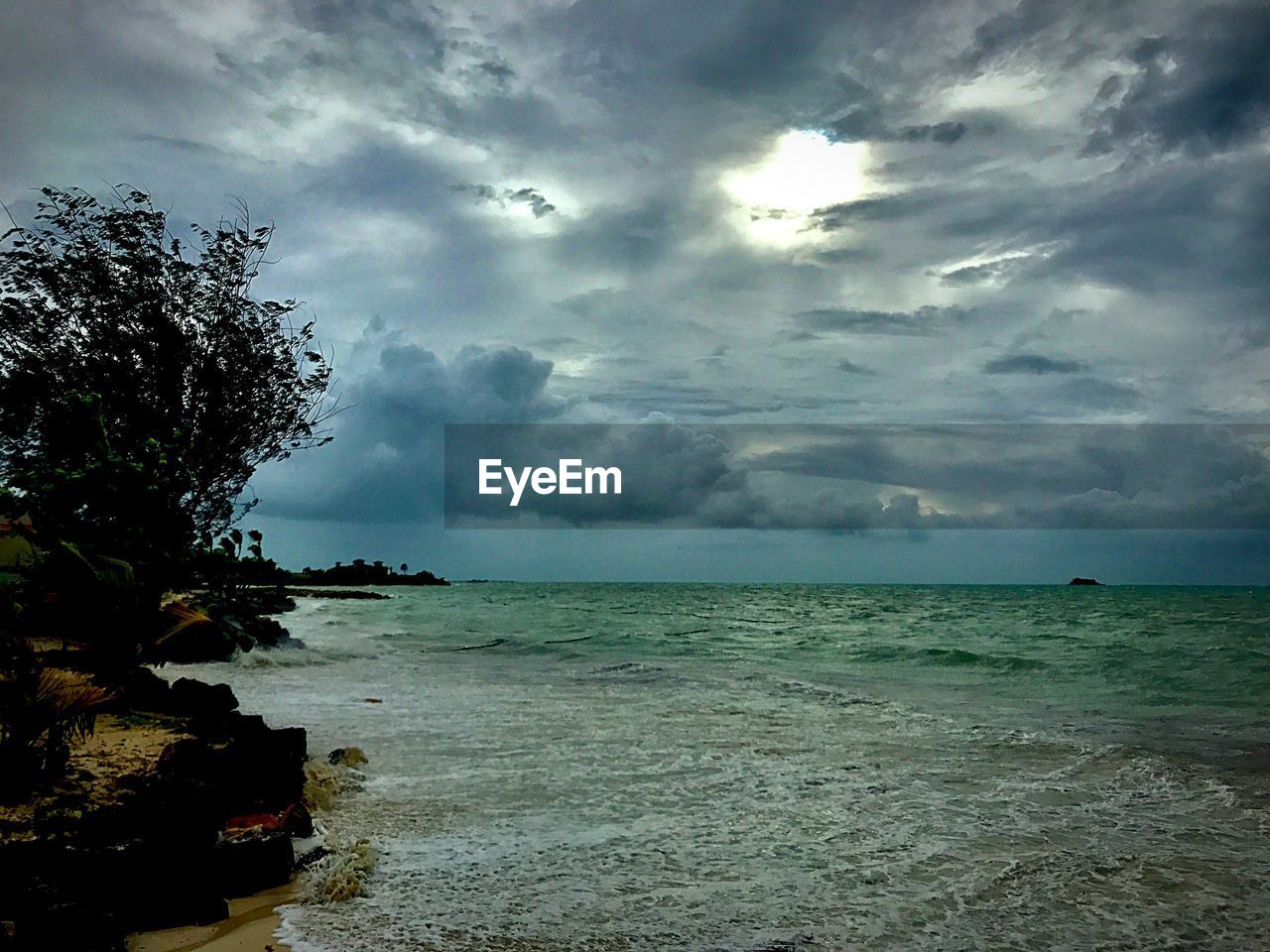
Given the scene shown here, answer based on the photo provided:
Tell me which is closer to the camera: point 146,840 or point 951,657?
point 146,840

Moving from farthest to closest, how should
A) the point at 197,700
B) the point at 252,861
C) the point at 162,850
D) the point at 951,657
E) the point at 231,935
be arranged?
1. the point at 951,657
2. the point at 197,700
3. the point at 252,861
4. the point at 162,850
5. the point at 231,935

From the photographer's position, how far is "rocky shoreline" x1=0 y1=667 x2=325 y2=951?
17.8 feet

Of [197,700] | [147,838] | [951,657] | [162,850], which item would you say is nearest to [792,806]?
[162,850]

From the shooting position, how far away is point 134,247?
54.0 feet

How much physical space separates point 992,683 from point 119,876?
68.2ft

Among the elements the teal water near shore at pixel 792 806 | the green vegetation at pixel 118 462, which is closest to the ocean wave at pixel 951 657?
the teal water near shore at pixel 792 806

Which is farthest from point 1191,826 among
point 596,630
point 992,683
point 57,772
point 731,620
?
point 731,620

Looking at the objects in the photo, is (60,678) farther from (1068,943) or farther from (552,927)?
(1068,943)

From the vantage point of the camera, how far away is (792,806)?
988 centimetres

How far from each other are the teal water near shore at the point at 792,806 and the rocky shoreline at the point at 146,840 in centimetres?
72

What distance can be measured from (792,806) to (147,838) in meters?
6.68

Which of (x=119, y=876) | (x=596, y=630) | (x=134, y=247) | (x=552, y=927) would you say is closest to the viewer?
(x=119, y=876)

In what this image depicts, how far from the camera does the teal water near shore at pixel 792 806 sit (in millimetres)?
6695

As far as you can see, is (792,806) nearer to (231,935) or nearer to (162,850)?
(231,935)
